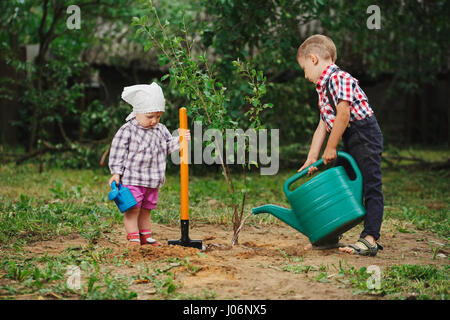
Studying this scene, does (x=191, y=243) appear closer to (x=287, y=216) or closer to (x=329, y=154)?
(x=287, y=216)

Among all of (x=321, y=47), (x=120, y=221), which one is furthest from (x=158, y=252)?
(x=321, y=47)

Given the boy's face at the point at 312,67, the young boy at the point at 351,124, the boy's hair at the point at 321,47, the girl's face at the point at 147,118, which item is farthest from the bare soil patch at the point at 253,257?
the boy's hair at the point at 321,47

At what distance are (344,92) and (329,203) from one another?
0.68 metres

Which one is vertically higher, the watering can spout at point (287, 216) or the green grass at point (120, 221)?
the watering can spout at point (287, 216)

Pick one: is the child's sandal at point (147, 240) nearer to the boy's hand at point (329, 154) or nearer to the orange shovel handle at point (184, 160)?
the orange shovel handle at point (184, 160)

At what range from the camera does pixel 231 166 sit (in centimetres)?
739

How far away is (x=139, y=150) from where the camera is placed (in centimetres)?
331

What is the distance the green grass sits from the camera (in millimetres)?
2484

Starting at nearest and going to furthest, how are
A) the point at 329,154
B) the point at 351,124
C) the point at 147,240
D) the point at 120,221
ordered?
1. the point at 329,154
2. the point at 351,124
3. the point at 147,240
4. the point at 120,221

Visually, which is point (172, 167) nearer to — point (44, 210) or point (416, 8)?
point (44, 210)

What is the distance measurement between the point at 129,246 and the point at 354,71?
7827mm

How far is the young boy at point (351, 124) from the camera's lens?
124 inches

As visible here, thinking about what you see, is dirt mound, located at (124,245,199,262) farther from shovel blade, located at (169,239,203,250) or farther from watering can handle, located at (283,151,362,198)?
watering can handle, located at (283,151,362,198)

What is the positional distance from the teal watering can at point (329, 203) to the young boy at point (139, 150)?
0.85m
